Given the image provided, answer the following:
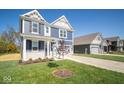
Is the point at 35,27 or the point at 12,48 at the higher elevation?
the point at 35,27

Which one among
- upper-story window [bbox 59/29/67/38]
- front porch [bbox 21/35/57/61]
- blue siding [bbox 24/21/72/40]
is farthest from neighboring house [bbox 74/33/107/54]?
front porch [bbox 21/35/57/61]

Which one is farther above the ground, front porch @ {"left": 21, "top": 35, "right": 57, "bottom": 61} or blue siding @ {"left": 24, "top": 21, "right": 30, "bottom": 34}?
blue siding @ {"left": 24, "top": 21, "right": 30, "bottom": 34}

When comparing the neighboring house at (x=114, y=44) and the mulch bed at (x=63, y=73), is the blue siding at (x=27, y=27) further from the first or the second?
the neighboring house at (x=114, y=44)

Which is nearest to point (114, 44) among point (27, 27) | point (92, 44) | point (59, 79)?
point (92, 44)

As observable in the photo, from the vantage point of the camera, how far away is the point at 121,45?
2325cm

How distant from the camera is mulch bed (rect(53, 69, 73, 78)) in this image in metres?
6.30

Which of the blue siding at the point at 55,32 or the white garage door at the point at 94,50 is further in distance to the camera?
the white garage door at the point at 94,50

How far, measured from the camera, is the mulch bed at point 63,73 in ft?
20.7

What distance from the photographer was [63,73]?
21.7ft

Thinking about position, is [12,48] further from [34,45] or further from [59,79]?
[59,79]

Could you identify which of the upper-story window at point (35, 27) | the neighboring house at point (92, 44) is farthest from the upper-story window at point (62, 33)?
the neighboring house at point (92, 44)

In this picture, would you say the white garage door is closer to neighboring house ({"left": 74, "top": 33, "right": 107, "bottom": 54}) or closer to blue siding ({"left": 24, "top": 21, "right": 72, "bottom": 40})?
neighboring house ({"left": 74, "top": 33, "right": 107, "bottom": 54})

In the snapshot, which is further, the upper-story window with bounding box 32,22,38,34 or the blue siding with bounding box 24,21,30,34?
the upper-story window with bounding box 32,22,38,34

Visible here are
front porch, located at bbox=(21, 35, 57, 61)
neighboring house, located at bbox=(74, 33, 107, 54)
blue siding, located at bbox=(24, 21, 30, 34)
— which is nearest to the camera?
front porch, located at bbox=(21, 35, 57, 61)
